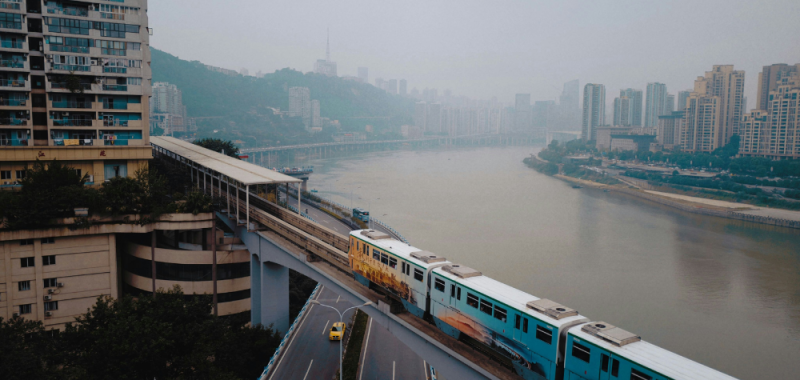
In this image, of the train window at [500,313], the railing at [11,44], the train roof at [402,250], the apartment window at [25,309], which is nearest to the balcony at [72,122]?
the railing at [11,44]

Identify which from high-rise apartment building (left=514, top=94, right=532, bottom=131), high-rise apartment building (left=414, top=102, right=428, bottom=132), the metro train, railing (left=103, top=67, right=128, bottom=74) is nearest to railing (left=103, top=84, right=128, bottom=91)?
railing (left=103, top=67, right=128, bottom=74)

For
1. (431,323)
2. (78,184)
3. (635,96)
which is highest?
(635,96)

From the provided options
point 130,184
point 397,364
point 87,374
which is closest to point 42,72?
point 130,184

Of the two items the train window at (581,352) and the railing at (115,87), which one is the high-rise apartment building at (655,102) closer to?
the railing at (115,87)

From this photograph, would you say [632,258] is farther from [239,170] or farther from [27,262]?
[27,262]

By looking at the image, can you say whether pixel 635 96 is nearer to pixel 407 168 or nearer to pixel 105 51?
pixel 407 168
